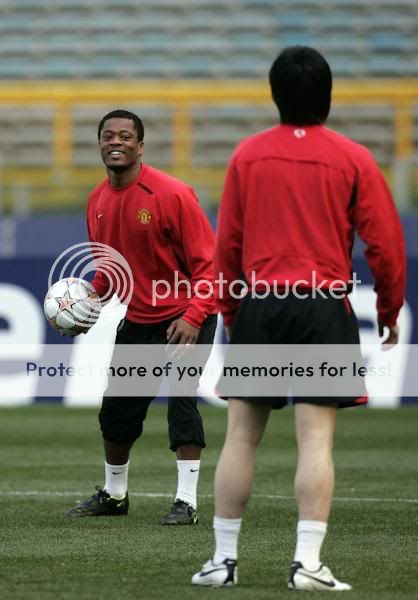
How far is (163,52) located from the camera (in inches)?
799

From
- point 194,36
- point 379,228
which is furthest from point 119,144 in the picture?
point 194,36

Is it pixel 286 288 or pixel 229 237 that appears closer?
pixel 286 288

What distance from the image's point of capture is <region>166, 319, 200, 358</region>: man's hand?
267 inches

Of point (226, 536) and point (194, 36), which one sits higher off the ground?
point (194, 36)

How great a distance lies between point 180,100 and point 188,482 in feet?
38.3

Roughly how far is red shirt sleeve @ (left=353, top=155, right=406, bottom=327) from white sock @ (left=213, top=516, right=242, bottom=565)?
1.02m

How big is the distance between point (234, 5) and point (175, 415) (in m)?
14.6

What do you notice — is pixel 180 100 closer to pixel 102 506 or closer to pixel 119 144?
pixel 119 144

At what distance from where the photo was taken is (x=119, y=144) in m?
6.88

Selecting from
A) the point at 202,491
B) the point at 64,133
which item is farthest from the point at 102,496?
the point at 64,133

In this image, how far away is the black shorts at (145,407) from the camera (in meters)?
7.17

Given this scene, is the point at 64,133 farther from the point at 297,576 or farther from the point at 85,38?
the point at 297,576

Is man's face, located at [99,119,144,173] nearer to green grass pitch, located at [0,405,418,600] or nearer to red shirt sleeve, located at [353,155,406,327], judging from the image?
green grass pitch, located at [0,405,418,600]

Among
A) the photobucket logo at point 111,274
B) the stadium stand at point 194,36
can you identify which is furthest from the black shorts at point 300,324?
the stadium stand at point 194,36
